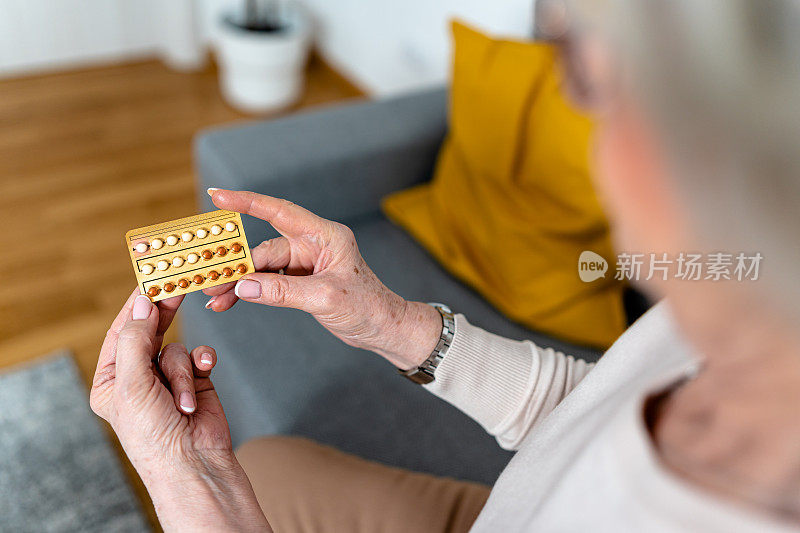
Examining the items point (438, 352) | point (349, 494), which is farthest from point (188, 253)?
point (349, 494)

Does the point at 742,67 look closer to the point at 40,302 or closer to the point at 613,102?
the point at 613,102

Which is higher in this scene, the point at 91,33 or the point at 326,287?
the point at 326,287

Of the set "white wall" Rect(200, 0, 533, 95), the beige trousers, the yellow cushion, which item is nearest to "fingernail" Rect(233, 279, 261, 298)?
the beige trousers

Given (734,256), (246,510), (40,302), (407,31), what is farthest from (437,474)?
(407,31)

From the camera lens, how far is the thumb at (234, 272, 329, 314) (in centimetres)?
48

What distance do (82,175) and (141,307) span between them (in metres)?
1.65

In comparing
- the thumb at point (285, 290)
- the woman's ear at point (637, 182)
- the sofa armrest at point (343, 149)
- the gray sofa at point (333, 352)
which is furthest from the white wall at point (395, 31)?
the woman's ear at point (637, 182)

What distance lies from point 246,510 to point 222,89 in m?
2.21

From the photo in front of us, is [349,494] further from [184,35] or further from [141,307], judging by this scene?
[184,35]

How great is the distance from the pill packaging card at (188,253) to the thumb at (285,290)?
0.05ft

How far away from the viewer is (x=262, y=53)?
216 centimetres

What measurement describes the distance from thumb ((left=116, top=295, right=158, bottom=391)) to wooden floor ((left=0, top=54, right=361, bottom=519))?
0.55m

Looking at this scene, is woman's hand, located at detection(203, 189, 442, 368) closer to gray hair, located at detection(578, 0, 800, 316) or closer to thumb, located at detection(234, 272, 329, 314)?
thumb, located at detection(234, 272, 329, 314)

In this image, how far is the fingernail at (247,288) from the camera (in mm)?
476
